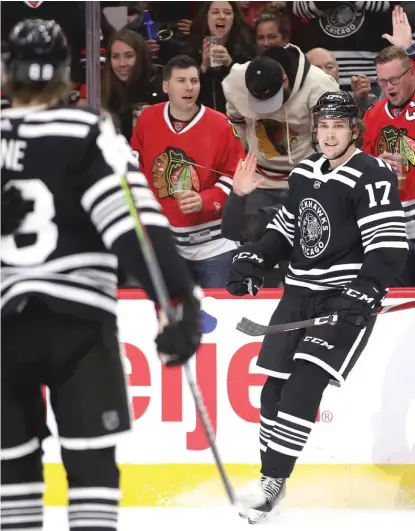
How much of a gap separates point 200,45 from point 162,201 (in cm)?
74

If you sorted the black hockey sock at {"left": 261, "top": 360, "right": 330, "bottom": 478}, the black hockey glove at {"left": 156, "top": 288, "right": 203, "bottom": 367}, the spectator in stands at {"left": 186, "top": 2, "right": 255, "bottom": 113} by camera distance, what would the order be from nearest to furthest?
the black hockey glove at {"left": 156, "top": 288, "right": 203, "bottom": 367} → the black hockey sock at {"left": 261, "top": 360, "right": 330, "bottom": 478} → the spectator in stands at {"left": 186, "top": 2, "right": 255, "bottom": 113}

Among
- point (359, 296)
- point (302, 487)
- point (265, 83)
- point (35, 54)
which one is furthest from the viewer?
point (265, 83)

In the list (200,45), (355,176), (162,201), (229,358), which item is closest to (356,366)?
(229,358)

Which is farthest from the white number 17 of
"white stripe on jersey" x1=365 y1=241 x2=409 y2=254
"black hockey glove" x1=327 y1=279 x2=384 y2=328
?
"black hockey glove" x1=327 y1=279 x2=384 y2=328

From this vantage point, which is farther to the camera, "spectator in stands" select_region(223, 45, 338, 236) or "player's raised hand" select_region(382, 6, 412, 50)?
"player's raised hand" select_region(382, 6, 412, 50)

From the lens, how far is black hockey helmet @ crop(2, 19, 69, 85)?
2.02 m

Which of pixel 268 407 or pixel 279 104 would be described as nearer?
pixel 268 407

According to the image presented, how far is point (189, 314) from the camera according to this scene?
1937 mm

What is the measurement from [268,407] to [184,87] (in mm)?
1295

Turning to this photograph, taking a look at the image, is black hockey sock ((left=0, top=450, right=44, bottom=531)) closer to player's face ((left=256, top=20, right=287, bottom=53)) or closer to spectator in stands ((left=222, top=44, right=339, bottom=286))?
spectator in stands ((left=222, top=44, right=339, bottom=286))

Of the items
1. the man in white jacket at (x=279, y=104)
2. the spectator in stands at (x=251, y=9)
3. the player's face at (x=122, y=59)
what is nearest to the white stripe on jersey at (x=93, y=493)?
the man in white jacket at (x=279, y=104)

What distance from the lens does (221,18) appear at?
14.4 feet

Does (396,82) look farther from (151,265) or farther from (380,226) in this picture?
(151,265)

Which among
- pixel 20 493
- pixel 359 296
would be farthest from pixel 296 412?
pixel 20 493
